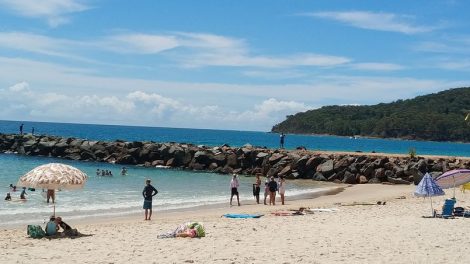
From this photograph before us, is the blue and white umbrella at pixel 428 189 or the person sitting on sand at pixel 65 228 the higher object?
the blue and white umbrella at pixel 428 189

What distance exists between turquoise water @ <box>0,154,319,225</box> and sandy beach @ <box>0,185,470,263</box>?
10.5 feet

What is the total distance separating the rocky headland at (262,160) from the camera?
38.2 m

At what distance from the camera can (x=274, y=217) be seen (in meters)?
18.7

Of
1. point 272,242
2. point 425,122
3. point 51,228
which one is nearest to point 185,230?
point 272,242

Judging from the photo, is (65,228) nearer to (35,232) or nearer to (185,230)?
(35,232)

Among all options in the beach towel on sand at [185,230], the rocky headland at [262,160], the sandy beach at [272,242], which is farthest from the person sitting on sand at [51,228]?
the rocky headland at [262,160]

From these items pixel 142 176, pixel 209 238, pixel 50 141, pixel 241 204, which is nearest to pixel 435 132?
pixel 50 141

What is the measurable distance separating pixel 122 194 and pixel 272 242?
16133mm

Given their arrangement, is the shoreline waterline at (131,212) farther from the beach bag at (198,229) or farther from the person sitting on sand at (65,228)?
the beach bag at (198,229)

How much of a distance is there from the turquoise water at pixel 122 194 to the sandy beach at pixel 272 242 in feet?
10.5

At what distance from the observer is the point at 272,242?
13578 mm

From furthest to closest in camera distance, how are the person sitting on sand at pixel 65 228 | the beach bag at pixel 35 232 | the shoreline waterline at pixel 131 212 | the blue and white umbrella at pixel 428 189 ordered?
1. the shoreline waterline at pixel 131 212
2. the blue and white umbrella at pixel 428 189
3. the person sitting on sand at pixel 65 228
4. the beach bag at pixel 35 232

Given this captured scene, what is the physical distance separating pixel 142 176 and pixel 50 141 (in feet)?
78.7

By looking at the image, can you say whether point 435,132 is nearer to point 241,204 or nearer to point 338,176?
point 338,176
